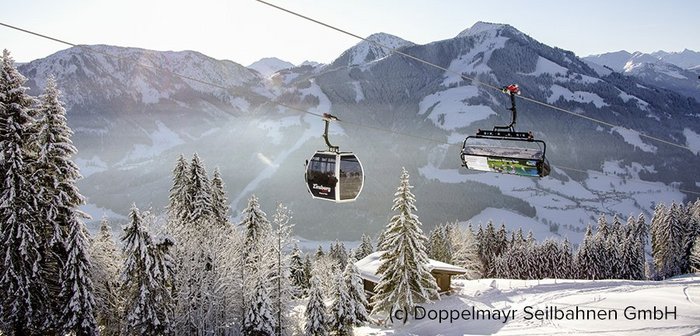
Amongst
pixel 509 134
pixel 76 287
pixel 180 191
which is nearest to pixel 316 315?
pixel 76 287

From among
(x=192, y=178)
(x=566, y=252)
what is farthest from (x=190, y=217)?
(x=566, y=252)

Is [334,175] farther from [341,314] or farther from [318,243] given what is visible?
[318,243]

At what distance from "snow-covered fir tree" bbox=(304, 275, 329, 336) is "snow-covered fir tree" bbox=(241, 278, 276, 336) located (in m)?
3.09

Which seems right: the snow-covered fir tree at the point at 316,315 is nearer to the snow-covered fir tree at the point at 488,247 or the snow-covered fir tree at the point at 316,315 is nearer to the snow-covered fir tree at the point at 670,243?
the snow-covered fir tree at the point at 488,247

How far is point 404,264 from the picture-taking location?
117ft

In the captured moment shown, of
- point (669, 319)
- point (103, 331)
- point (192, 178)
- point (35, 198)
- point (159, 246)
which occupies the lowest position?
point (103, 331)

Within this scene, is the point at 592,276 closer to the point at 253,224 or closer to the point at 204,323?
the point at 253,224

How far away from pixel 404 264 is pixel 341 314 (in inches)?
276

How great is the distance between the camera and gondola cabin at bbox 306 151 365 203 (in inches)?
595

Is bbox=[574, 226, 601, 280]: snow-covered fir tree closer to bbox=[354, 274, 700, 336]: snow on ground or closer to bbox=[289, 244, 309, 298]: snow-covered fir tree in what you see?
bbox=[354, 274, 700, 336]: snow on ground

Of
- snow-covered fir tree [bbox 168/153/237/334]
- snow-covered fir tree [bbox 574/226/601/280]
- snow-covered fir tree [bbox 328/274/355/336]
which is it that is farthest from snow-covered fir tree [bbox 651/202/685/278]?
snow-covered fir tree [bbox 168/153/237/334]

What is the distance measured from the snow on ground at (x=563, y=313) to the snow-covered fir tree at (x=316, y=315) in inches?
177

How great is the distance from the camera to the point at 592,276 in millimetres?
61219

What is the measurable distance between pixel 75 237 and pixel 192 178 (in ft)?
46.4
